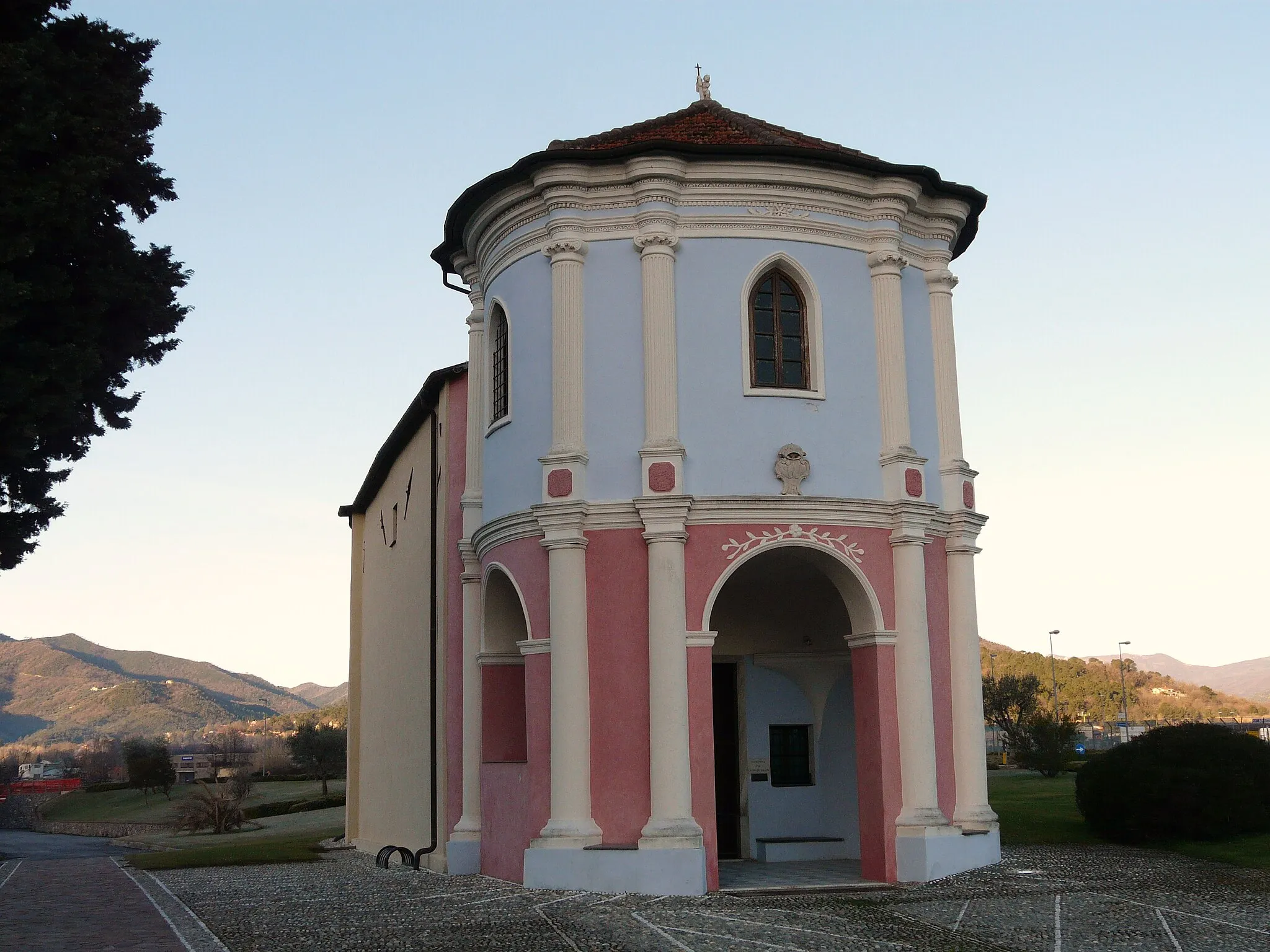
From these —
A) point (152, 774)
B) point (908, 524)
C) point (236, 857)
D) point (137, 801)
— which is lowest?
point (137, 801)

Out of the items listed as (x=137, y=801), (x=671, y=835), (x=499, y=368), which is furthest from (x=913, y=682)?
(x=137, y=801)

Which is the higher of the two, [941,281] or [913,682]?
[941,281]

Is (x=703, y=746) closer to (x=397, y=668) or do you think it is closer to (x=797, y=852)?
(x=797, y=852)

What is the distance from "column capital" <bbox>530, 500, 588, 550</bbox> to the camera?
1496 cm

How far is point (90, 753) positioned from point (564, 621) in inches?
6593

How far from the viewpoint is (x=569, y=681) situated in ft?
48.2

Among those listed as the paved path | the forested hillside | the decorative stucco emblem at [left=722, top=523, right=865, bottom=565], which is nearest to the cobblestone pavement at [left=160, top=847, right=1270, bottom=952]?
the decorative stucco emblem at [left=722, top=523, right=865, bottom=565]

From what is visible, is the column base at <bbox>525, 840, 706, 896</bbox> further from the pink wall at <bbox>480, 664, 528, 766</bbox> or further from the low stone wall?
the low stone wall

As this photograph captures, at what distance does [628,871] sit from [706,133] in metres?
9.13

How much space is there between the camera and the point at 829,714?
17.8 metres

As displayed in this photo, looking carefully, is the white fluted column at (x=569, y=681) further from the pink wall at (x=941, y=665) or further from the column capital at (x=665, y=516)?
the pink wall at (x=941, y=665)

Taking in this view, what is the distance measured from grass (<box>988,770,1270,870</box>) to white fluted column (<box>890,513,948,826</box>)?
3.79 m

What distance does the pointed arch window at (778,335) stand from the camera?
618 inches

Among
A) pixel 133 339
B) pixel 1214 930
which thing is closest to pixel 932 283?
pixel 1214 930
